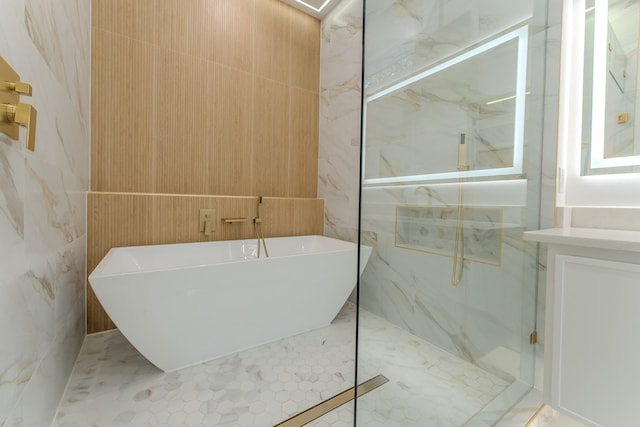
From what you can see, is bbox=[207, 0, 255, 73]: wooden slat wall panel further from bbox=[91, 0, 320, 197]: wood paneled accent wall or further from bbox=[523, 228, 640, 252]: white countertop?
bbox=[523, 228, 640, 252]: white countertop

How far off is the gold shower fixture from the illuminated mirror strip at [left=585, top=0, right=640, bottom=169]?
6.46 ft

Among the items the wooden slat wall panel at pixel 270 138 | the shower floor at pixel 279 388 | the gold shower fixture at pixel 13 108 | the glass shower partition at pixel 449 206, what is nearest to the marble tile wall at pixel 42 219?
the gold shower fixture at pixel 13 108

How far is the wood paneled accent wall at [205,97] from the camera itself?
75.0 inches

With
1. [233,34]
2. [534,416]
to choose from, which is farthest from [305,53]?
[534,416]

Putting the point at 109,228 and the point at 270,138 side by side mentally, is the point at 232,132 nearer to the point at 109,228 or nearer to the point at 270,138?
the point at 270,138

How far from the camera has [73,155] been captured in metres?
1.45

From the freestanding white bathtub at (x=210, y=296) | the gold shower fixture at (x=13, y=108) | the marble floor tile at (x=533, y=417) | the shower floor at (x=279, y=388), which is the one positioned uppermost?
the gold shower fixture at (x=13, y=108)

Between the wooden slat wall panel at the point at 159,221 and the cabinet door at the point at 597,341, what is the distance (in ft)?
6.56

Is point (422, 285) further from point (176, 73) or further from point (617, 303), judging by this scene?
point (176, 73)

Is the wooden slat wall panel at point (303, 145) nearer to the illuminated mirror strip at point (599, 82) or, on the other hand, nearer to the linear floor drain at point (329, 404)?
the linear floor drain at point (329, 404)

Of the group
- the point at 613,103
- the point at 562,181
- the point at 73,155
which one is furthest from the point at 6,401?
the point at 613,103

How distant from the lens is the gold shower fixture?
59 centimetres

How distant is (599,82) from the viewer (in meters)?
1.22

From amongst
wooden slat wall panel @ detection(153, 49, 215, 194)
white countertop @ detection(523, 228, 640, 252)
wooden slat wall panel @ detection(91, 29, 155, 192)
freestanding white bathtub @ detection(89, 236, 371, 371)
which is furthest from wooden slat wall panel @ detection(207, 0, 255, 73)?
white countertop @ detection(523, 228, 640, 252)
